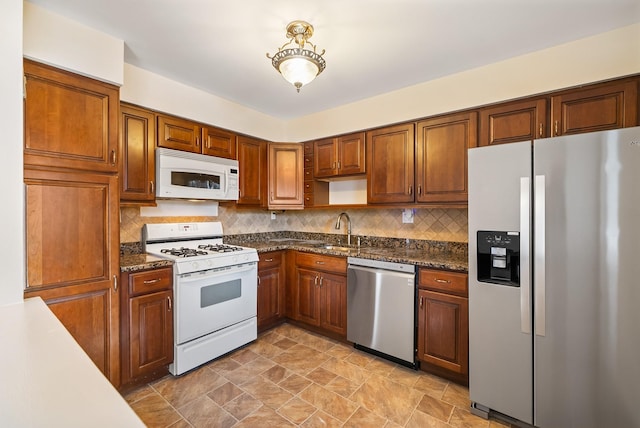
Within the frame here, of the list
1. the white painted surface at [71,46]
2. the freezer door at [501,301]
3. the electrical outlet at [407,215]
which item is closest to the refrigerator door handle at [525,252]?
the freezer door at [501,301]

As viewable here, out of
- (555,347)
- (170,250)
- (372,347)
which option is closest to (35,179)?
(170,250)

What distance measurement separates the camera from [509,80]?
2264 mm

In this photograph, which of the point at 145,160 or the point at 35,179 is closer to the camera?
the point at 35,179

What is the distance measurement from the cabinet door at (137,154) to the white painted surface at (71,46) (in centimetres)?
45

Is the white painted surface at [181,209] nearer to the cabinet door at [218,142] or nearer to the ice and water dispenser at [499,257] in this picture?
the cabinet door at [218,142]

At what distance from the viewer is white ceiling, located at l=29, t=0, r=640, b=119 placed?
169 centimetres

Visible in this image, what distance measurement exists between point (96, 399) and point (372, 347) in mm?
2395

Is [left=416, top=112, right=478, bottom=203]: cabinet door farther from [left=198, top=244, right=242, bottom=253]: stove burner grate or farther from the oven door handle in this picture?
[left=198, top=244, right=242, bottom=253]: stove burner grate

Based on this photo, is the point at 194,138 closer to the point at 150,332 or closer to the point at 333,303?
the point at 150,332

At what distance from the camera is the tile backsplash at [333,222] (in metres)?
2.73

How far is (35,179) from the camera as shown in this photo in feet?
5.46

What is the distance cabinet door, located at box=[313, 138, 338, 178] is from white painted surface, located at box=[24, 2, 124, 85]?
6.53 feet

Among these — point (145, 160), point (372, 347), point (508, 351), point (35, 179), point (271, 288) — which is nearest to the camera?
point (35, 179)

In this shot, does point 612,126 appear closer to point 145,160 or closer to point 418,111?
point 418,111
